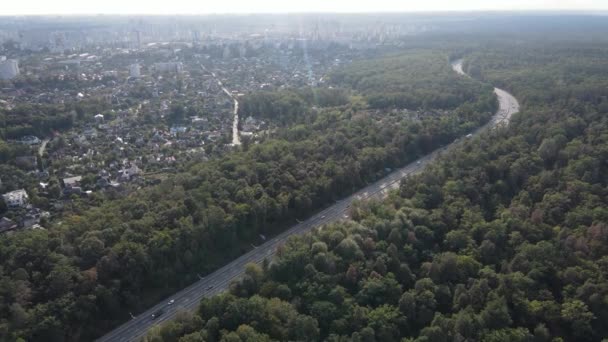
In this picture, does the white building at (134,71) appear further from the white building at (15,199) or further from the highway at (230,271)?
the highway at (230,271)

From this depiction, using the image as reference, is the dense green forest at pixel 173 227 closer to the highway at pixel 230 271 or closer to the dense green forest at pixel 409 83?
the highway at pixel 230 271

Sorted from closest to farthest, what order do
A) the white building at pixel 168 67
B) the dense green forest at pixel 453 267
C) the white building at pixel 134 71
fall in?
the dense green forest at pixel 453 267, the white building at pixel 134 71, the white building at pixel 168 67

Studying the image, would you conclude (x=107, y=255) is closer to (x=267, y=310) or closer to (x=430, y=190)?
(x=267, y=310)

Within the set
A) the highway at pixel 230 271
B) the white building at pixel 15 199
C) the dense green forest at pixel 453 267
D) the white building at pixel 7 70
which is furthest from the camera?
the white building at pixel 7 70

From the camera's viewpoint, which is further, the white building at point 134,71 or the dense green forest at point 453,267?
the white building at point 134,71

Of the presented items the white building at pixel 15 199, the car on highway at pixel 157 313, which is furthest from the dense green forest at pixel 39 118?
the car on highway at pixel 157 313

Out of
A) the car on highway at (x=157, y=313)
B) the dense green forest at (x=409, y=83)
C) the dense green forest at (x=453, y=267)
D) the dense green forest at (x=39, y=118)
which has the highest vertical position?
the dense green forest at (x=409, y=83)

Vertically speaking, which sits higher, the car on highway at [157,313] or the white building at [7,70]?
the white building at [7,70]
